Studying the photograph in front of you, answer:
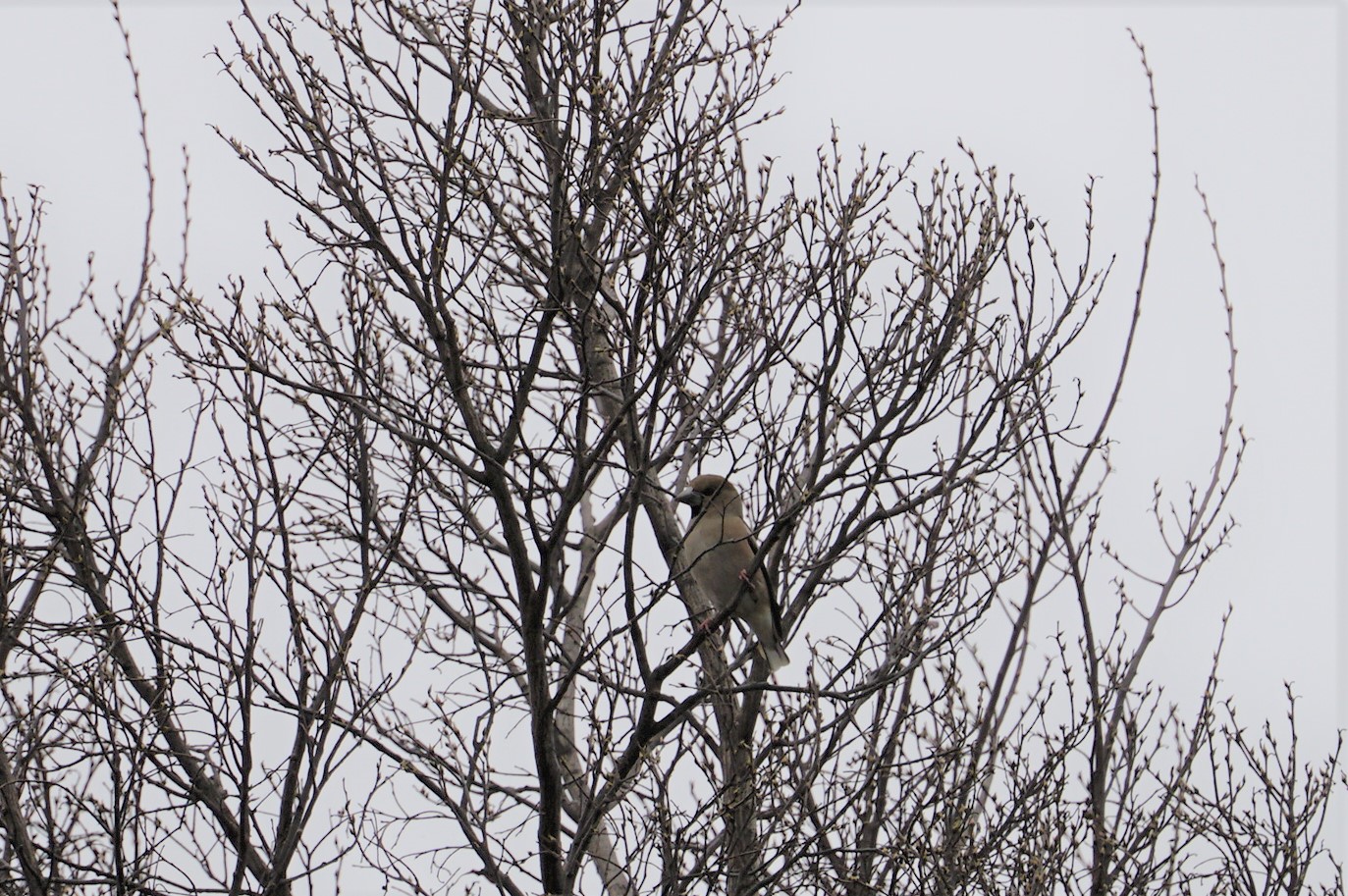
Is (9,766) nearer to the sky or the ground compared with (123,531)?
nearer to the ground

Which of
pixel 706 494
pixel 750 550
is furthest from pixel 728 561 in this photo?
pixel 706 494

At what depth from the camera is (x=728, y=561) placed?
24.4 ft

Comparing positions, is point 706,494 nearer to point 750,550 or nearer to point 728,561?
point 728,561

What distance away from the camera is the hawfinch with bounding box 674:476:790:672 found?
6.64 metres

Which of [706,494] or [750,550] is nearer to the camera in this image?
[706,494]

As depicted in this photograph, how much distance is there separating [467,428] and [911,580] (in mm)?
2199

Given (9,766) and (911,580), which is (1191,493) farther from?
(9,766)

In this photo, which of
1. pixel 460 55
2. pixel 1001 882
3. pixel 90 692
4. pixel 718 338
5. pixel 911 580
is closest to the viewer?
pixel 90 692

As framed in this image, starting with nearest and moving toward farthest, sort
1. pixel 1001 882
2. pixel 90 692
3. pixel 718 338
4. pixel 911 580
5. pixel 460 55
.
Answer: pixel 90 692
pixel 460 55
pixel 911 580
pixel 1001 882
pixel 718 338

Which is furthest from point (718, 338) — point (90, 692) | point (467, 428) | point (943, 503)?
point (90, 692)

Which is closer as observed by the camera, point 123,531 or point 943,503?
point 123,531

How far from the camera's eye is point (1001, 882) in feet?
22.3

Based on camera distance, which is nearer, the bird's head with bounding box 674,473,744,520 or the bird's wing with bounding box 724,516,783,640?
the bird's wing with bounding box 724,516,783,640

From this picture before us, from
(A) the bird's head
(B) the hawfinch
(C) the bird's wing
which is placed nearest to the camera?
(C) the bird's wing
